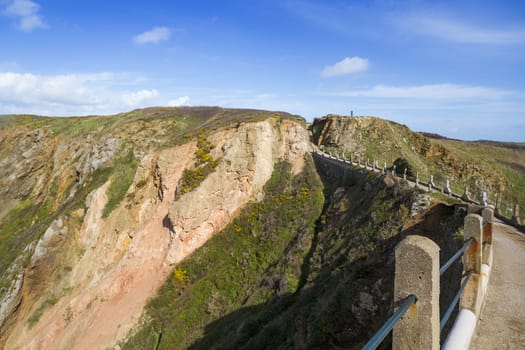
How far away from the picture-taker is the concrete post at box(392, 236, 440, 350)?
9.64 feet

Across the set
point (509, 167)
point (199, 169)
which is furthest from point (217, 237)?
point (509, 167)

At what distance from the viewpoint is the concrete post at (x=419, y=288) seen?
2938 millimetres

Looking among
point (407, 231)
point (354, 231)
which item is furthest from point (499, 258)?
point (354, 231)

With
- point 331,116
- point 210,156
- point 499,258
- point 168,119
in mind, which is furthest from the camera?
point 331,116

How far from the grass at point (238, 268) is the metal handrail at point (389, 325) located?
52.9 ft

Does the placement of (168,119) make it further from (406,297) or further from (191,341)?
(406,297)

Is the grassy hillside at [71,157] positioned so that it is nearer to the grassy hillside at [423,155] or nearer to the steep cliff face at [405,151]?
the steep cliff face at [405,151]

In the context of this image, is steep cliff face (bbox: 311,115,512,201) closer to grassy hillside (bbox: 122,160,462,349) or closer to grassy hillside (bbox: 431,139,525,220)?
grassy hillside (bbox: 431,139,525,220)

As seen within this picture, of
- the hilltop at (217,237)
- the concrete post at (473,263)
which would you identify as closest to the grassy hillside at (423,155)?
the hilltop at (217,237)

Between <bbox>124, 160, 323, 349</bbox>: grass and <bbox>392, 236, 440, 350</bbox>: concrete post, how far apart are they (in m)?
15.8

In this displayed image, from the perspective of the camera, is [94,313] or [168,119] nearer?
[94,313]

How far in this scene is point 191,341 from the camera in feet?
66.5

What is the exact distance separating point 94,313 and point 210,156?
1579 centimetres

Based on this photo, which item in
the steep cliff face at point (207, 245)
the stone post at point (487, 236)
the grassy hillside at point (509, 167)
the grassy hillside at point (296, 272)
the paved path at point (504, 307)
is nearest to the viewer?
the paved path at point (504, 307)
